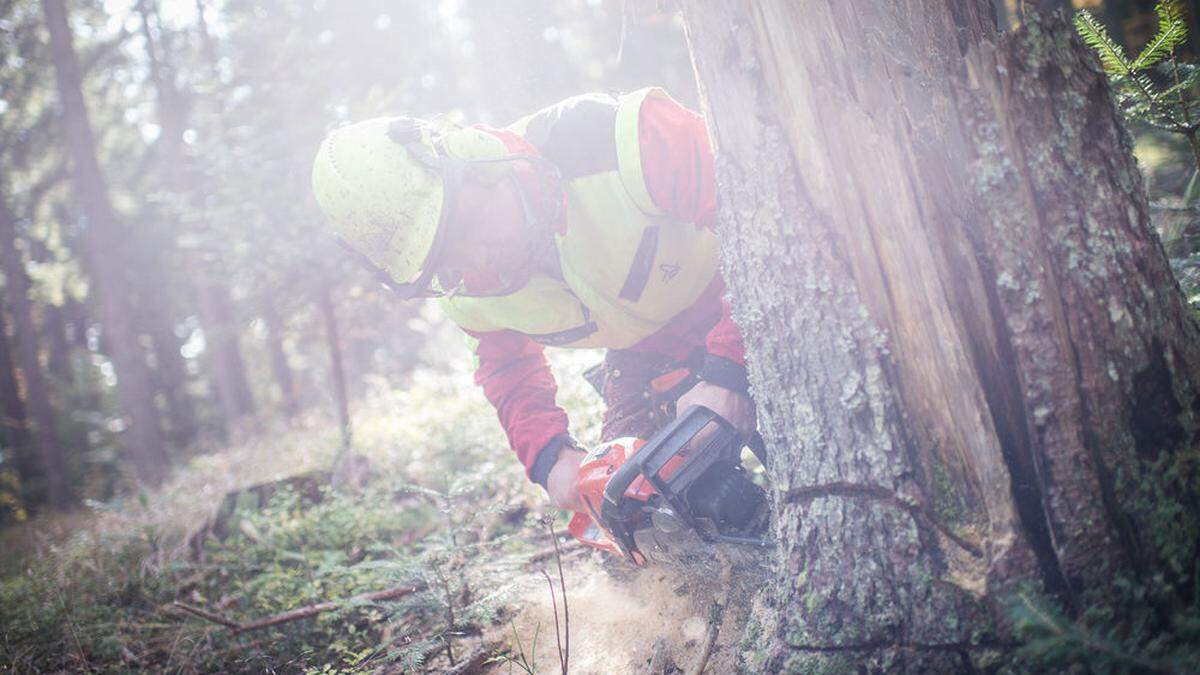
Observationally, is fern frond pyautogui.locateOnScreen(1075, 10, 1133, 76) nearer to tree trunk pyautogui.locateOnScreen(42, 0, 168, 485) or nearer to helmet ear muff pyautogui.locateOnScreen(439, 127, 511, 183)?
helmet ear muff pyautogui.locateOnScreen(439, 127, 511, 183)

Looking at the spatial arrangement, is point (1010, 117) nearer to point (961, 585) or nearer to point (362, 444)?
point (961, 585)

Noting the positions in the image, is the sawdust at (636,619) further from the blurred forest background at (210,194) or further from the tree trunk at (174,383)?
the tree trunk at (174,383)

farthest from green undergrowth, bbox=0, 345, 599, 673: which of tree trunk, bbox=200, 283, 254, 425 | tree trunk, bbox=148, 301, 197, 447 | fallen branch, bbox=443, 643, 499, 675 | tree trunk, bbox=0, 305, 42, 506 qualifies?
tree trunk, bbox=148, 301, 197, 447

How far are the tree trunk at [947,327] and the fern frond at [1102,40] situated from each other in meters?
0.50

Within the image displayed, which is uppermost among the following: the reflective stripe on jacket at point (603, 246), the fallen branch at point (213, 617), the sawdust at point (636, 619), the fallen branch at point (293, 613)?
the reflective stripe on jacket at point (603, 246)

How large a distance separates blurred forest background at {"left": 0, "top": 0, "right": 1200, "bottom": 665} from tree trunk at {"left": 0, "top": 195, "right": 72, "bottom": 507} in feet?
0.14

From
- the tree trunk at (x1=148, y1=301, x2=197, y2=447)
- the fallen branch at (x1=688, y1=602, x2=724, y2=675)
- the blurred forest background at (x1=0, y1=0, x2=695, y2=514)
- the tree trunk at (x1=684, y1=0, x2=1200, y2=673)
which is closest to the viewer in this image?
the tree trunk at (x1=684, y1=0, x2=1200, y2=673)

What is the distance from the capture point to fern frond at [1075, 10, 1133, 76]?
2.04 m

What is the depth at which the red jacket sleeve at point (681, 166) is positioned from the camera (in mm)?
2438

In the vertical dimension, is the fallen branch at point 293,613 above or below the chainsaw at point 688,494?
below

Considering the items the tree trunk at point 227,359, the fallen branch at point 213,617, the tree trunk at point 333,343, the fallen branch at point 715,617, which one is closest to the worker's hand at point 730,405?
the fallen branch at point 715,617

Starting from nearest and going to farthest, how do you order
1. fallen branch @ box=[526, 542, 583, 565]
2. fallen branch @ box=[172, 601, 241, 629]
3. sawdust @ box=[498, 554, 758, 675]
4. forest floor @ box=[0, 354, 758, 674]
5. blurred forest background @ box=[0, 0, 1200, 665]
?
1. sawdust @ box=[498, 554, 758, 675]
2. forest floor @ box=[0, 354, 758, 674]
3. fallen branch @ box=[172, 601, 241, 629]
4. fallen branch @ box=[526, 542, 583, 565]
5. blurred forest background @ box=[0, 0, 1200, 665]

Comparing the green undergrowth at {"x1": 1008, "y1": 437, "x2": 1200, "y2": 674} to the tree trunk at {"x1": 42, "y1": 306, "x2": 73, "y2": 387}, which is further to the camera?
the tree trunk at {"x1": 42, "y1": 306, "x2": 73, "y2": 387}

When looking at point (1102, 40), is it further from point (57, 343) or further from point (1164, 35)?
point (57, 343)
